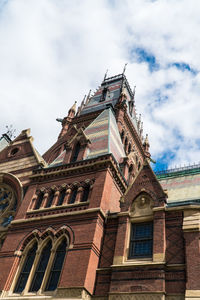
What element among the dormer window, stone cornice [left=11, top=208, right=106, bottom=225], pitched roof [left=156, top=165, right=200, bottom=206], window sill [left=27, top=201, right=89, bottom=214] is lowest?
stone cornice [left=11, top=208, right=106, bottom=225]

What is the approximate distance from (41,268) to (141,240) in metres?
5.72

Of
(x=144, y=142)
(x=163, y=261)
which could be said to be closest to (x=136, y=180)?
(x=163, y=261)

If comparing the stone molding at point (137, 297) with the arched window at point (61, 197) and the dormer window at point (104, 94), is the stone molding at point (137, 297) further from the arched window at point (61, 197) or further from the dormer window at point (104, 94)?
the dormer window at point (104, 94)

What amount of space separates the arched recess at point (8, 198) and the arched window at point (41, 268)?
4.32 meters

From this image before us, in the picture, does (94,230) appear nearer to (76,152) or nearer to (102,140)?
(76,152)

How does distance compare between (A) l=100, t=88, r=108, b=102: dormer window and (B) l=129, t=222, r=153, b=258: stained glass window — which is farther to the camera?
(A) l=100, t=88, r=108, b=102: dormer window

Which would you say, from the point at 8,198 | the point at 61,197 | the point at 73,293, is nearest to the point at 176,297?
the point at 73,293

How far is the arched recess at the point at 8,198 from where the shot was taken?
72.6 ft

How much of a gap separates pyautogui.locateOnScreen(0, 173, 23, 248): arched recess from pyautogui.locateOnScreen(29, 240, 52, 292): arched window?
4.32 metres

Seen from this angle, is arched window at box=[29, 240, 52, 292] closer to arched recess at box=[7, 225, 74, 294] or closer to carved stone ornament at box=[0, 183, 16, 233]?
arched recess at box=[7, 225, 74, 294]

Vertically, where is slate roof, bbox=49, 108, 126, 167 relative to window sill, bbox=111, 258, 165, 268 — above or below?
above

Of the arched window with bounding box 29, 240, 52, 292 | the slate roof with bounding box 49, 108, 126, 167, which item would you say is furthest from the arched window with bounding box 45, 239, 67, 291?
the slate roof with bounding box 49, 108, 126, 167

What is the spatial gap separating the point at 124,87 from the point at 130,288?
37.6 metres

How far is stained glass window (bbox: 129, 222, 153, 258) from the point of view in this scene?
52.0 feet
